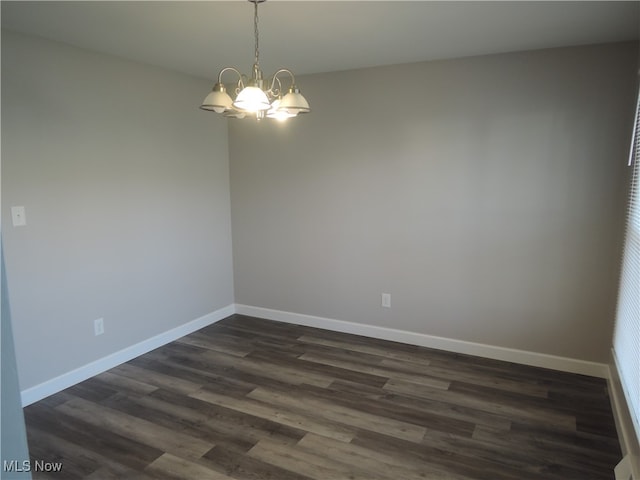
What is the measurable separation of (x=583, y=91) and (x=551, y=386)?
209 cm

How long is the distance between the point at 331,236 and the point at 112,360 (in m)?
2.11

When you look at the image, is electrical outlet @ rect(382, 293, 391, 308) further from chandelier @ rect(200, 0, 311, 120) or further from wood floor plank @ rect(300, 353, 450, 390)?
chandelier @ rect(200, 0, 311, 120)

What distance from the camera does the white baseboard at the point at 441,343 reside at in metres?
3.18

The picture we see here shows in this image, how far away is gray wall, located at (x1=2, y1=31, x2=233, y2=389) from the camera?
8.91ft

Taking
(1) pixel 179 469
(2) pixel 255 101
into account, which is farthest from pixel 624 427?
(2) pixel 255 101

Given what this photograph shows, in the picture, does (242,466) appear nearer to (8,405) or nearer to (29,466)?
(29,466)

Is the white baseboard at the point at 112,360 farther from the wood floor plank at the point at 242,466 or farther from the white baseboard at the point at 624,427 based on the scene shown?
the white baseboard at the point at 624,427

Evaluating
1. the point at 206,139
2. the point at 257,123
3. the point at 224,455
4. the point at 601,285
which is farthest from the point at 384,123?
the point at 224,455

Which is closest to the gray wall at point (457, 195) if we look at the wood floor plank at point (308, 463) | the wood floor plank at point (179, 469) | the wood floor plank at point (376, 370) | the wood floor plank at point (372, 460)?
the wood floor plank at point (376, 370)

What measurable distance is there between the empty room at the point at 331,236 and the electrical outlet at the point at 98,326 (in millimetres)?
13

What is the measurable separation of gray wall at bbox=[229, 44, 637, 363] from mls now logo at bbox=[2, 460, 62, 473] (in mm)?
2433

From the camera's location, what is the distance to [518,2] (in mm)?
2227

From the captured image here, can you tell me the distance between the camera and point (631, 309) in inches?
89.3

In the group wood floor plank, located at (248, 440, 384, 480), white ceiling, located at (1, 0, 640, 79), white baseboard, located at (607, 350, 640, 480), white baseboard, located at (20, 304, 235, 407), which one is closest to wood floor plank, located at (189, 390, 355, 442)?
wood floor plank, located at (248, 440, 384, 480)
